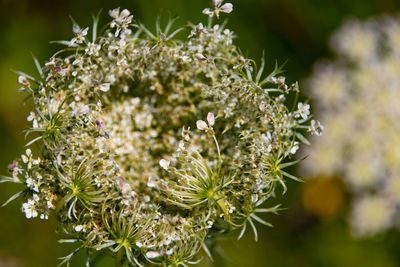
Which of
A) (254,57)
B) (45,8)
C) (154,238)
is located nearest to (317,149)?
(254,57)

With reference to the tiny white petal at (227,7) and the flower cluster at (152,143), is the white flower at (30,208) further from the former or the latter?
the tiny white petal at (227,7)

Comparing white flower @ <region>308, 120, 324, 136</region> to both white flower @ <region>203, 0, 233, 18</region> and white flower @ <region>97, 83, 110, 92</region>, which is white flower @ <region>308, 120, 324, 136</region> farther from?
white flower @ <region>97, 83, 110, 92</region>

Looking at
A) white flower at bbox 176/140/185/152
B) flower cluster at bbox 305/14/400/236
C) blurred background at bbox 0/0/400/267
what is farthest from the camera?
blurred background at bbox 0/0/400/267

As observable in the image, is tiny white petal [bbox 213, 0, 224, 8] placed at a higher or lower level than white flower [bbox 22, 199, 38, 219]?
higher

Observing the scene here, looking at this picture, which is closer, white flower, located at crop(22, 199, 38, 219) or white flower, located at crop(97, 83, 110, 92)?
white flower, located at crop(22, 199, 38, 219)

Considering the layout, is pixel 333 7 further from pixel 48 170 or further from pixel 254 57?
pixel 48 170

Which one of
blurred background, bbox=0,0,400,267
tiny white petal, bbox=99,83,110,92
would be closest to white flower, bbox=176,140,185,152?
tiny white petal, bbox=99,83,110,92
